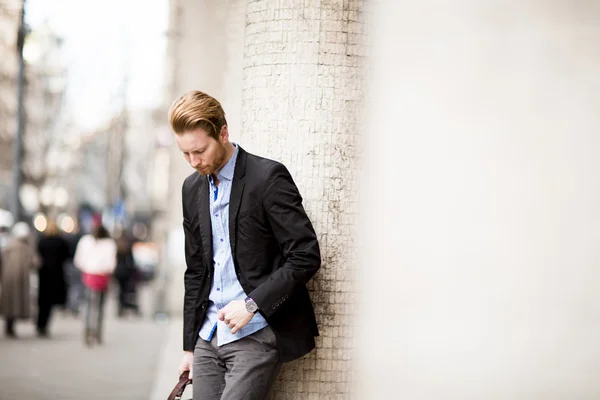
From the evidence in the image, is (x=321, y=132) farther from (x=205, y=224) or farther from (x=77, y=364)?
(x=77, y=364)

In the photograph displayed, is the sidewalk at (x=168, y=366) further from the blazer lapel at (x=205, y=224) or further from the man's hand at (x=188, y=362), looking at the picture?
the blazer lapel at (x=205, y=224)

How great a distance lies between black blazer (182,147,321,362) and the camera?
3711mm

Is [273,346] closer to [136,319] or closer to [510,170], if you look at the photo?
[510,170]

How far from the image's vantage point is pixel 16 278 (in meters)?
16.1

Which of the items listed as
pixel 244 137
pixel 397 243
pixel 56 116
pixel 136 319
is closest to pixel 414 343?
pixel 397 243

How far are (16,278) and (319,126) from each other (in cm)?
1270

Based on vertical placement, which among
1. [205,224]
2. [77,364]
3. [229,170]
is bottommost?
[77,364]

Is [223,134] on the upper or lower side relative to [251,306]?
upper

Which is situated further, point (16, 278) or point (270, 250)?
point (16, 278)

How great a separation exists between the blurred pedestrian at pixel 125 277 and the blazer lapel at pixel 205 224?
60.5 ft

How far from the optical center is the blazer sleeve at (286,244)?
3689 millimetres

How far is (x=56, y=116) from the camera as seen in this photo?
1709 inches

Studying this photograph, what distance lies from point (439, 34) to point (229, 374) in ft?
7.99

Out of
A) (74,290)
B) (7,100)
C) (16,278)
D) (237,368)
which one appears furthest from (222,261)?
(7,100)
